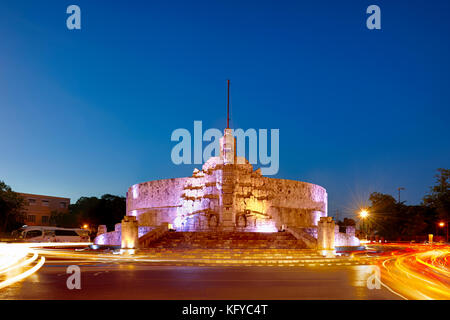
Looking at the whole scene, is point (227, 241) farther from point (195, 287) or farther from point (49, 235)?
point (49, 235)

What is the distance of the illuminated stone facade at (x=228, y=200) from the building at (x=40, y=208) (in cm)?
4157

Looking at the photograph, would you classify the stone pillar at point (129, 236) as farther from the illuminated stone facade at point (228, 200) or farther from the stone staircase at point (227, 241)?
the illuminated stone facade at point (228, 200)

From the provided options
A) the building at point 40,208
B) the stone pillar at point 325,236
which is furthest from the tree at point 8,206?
the stone pillar at point 325,236

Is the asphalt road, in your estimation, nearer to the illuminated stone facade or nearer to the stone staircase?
the stone staircase

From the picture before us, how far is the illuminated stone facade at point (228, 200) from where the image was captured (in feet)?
107

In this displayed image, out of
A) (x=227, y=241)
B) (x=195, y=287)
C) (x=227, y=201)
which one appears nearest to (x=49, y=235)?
(x=227, y=201)

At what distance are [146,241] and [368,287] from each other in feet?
55.6

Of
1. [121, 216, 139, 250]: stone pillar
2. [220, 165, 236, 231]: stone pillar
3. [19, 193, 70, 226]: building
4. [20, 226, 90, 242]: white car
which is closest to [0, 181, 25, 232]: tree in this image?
[20, 226, 90, 242]: white car

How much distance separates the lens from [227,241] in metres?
24.9

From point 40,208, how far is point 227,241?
63.7 meters

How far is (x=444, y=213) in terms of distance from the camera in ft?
178
